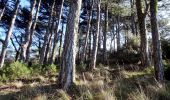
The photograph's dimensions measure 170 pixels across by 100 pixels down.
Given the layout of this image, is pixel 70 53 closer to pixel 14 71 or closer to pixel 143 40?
pixel 14 71

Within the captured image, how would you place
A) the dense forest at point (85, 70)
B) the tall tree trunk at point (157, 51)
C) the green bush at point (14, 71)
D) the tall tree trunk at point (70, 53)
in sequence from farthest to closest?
the green bush at point (14, 71) < the tall tree trunk at point (157, 51) < the tall tree trunk at point (70, 53) < the dense forest at point (85, 70)

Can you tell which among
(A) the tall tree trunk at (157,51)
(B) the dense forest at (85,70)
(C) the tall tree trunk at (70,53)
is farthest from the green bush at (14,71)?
(A) the tall tree trunk at (157,51)

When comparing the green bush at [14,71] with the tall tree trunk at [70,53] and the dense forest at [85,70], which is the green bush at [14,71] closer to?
the dense forest at [85,70]

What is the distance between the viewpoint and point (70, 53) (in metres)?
8.52

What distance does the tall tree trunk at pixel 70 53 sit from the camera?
8367 mm

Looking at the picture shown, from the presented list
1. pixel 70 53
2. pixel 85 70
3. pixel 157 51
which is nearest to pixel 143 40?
pixel 85 70

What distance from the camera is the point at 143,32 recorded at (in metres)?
14.6

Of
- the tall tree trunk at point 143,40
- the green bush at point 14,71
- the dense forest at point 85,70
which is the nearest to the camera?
the dense forest at point 85,70

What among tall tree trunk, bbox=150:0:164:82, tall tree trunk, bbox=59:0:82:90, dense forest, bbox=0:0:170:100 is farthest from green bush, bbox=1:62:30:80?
tall tree trunk, bbox=150:0:164:82

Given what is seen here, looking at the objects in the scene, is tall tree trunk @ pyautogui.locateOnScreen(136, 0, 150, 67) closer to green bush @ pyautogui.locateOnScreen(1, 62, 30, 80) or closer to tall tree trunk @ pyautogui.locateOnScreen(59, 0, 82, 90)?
green bush @ pyautogui.locateOnScreen(1, 62, 30, 80)

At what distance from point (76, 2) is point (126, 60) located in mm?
13088

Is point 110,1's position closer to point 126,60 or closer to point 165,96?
point 126,60

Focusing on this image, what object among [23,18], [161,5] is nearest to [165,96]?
[161,5]

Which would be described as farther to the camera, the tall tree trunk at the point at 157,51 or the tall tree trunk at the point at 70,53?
the tall tree trunk at the point at 157,51
